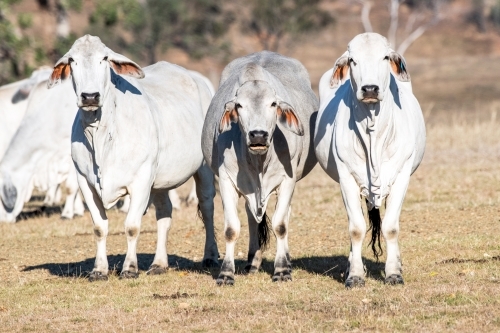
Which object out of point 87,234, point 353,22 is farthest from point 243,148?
point 353,22

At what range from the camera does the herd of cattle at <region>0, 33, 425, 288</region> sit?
9000 mm

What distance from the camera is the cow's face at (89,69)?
945 centimetres

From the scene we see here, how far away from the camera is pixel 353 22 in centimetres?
7312

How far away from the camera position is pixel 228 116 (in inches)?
366

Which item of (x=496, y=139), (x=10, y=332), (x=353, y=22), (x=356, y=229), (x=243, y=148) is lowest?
(x=10, y=332)

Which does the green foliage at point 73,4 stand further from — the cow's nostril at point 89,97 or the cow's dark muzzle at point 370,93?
the cow's dark muzzle at point 370,93

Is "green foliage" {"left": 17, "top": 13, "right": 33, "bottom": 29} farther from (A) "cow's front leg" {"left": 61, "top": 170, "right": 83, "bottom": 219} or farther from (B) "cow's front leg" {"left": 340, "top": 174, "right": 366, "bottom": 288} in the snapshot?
(B) "cow's front leg" {"left": 340, "top": 174, "right": 366, "bottom": 288}

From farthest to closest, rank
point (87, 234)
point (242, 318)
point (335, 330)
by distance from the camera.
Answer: point (87, 234) < point (242, 318) < point (335, 330)

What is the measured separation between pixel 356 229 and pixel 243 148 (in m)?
1.35

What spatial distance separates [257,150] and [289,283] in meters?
1.34

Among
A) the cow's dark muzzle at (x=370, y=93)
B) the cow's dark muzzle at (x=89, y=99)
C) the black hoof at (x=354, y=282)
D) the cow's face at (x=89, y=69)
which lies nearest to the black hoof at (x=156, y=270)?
the cow's face at (x=89, y=69)

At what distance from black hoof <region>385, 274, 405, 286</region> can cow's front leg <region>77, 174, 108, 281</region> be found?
117 inches

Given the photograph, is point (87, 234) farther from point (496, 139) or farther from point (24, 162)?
point (496, 139)

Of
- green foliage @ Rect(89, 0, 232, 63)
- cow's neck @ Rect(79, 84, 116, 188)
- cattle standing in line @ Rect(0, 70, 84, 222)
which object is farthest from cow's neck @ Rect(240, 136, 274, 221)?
green foliage @ Rect(89, 0, 232, 63)
